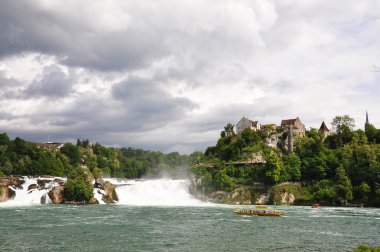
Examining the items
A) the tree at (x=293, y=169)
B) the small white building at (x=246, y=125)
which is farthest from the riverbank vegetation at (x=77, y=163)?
the tree at (x=293, y=169)

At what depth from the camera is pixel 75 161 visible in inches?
4966

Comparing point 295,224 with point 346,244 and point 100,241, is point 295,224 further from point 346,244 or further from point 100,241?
point 100,241

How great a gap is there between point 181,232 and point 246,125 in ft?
233

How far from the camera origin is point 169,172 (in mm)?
155125

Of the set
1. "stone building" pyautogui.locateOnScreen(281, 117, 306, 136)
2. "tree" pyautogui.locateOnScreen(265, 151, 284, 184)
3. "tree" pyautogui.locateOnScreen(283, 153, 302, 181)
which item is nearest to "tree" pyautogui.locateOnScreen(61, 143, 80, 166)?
"stone building" pyautogui.locateOnScreen(281, 117, 306, 136)

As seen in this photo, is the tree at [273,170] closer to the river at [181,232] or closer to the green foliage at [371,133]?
the green foliage at [371,133]

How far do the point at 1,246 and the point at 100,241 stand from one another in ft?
24.3

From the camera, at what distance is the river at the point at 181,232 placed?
103ft

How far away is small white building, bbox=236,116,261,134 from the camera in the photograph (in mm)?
105188

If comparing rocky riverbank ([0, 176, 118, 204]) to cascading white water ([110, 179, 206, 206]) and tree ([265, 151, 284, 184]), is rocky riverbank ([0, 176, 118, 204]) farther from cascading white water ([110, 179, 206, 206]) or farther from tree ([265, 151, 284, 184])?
tree ([265, 151, 284, 184])

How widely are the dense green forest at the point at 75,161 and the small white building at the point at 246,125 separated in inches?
809

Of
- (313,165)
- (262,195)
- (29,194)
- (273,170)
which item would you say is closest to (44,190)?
(29,194)

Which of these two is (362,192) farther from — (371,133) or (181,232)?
(181,232)

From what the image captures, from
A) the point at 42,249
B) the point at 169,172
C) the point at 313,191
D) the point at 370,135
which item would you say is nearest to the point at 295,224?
the point at 42,249
